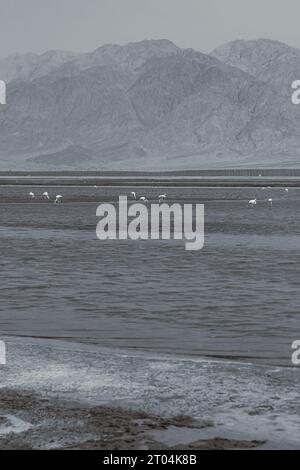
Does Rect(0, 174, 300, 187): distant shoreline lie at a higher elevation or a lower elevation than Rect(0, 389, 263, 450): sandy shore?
higher

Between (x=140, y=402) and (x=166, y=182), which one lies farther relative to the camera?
(x=166, y=182)

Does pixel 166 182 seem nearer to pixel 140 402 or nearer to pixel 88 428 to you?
pixel 140 402

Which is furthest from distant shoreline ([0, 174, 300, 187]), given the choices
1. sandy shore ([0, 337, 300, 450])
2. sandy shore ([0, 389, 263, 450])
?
sandy shore ([0, 389, 263, 450])

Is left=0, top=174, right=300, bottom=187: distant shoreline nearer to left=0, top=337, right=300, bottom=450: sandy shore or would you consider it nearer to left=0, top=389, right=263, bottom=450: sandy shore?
left=0, top=337, right=300, bottom=450: sandy shore

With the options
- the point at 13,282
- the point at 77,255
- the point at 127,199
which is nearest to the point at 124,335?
the point at 13,282

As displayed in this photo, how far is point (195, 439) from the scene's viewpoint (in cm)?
961

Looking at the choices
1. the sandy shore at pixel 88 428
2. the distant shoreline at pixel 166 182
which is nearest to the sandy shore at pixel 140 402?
the sandy shore at pixel 88 428

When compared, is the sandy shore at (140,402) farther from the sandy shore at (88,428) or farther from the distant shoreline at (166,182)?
the distant shoreline at (166,182)

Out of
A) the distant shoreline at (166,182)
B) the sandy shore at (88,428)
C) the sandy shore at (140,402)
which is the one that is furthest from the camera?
the distant shoreline at (166,182)

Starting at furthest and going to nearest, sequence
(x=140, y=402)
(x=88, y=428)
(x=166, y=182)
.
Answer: (x=166, y=182), (x=140, y=402), (x=88, y=428)

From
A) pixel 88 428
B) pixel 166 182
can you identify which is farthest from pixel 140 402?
pixel 166 182

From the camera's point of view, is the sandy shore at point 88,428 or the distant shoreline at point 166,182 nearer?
the sandy shore at point 88,428

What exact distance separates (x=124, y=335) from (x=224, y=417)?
5370 millimetres

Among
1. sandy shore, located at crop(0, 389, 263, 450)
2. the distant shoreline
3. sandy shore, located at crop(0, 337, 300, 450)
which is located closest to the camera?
sandy shore, located at crop(0, 389, 263, 450)
